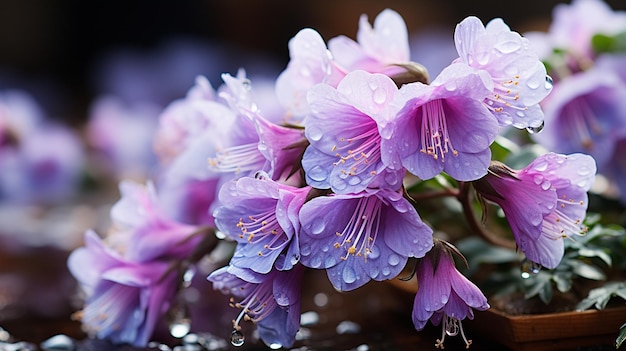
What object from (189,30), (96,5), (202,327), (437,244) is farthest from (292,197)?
(96,5)

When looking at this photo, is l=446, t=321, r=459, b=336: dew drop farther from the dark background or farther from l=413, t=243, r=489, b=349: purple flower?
the dark background

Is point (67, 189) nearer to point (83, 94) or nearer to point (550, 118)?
point (550, 118)

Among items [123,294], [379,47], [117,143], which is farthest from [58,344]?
[117,143]

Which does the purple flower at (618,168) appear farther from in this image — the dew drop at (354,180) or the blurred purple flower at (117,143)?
the blurred purple flower at (117,143)

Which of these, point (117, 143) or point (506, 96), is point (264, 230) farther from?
point (117, 143)

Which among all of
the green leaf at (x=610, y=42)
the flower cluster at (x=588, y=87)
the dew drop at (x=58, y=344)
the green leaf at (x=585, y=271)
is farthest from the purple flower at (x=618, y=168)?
the dew drop at (x=58, y=344)
